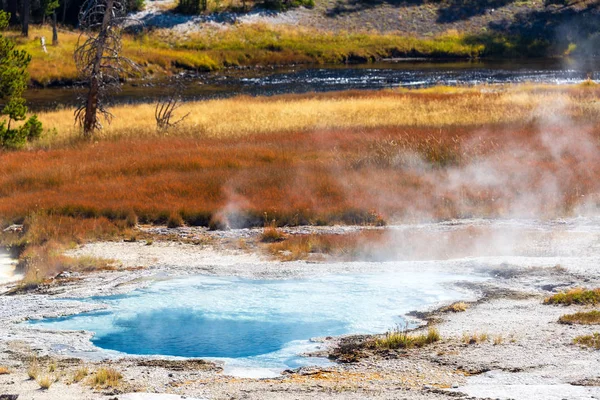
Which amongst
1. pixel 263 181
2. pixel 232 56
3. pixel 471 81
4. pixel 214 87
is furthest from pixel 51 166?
pixel 232 56

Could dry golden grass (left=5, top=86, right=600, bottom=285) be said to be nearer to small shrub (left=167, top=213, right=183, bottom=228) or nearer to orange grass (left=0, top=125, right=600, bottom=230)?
orange grass (left=0, top=125, right=600, bottom=230)

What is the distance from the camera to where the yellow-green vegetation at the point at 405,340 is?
11797 millimetres

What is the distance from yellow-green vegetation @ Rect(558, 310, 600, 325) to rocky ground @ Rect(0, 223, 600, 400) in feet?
0.58

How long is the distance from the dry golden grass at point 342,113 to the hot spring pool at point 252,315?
17.1m

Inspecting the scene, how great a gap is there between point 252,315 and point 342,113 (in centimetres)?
2563

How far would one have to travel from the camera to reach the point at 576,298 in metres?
13.6

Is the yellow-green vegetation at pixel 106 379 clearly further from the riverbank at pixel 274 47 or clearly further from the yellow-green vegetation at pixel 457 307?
the riverbank at pixel 274 47

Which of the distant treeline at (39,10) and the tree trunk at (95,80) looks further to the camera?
the distant treeline at (39,10)

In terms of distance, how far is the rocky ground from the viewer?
33.0 ft

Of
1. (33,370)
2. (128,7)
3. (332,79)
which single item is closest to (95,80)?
(33,370)

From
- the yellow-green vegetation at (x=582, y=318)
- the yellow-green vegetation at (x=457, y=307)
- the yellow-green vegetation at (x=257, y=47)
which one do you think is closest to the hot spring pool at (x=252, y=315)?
the yellow-green vegetation at (x=457, y=307)

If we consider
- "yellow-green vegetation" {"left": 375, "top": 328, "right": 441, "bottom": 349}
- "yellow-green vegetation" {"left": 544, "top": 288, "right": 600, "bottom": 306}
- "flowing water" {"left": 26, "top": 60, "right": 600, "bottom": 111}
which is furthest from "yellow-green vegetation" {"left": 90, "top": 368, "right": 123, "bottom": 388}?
"flowing water" {"left": 26, "top": 60, "right": 600, "bottom": 111}

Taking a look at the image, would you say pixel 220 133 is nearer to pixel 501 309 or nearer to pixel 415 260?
pixel 415 260

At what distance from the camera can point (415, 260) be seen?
17281 mm
